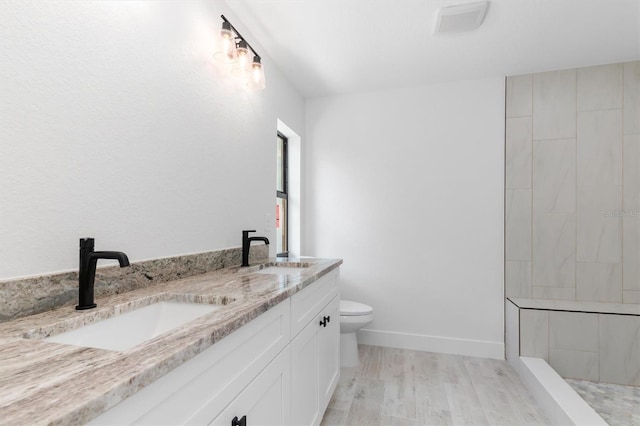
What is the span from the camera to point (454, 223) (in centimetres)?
277

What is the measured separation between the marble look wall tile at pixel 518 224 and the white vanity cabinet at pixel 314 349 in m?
1.67

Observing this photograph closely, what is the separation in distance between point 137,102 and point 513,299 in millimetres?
2939

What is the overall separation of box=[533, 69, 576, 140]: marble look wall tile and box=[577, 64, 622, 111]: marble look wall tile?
6cm

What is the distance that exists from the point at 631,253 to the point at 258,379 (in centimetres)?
305

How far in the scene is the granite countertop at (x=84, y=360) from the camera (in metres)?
0.41

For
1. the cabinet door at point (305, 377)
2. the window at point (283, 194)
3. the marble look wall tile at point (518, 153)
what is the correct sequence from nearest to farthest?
1. the cabinet door at point (305, 377)
2. the marble look wall tile at point (518, 153)
3. the window at point (283, 194)

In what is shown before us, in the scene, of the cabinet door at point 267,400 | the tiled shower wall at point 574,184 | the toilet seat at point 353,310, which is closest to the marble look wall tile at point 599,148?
the tiled shower wall at point 574,184

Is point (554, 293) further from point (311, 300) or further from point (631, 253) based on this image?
point (311, 300)

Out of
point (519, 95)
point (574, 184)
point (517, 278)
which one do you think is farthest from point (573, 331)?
point (519, 95)

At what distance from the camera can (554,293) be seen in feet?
8.36

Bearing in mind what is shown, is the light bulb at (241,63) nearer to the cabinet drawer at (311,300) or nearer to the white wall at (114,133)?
the white wall at (114,133)

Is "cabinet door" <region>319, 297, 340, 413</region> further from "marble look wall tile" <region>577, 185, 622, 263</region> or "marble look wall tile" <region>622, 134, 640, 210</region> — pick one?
"marble look wall tile" <region>622, 134, 640, 210</region>

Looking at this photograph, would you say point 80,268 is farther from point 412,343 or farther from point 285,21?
point 412,343

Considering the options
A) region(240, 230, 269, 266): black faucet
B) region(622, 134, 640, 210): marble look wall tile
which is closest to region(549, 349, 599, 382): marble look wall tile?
region(622, 134, 640, 210): marble look wall tile
